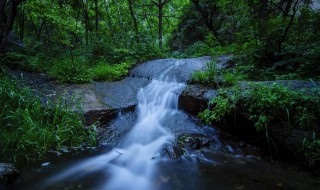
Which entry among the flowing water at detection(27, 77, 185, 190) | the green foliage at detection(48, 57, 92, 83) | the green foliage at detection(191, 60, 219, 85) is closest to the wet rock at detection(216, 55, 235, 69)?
the green foliage at detection(191, 60, 219, 85)

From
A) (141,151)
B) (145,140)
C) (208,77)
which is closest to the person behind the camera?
(141,151)

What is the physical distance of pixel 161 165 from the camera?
3900mm

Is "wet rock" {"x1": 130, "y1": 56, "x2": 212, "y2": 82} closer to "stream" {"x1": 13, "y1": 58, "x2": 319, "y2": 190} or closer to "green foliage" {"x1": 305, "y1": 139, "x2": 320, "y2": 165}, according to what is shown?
"stream" {"x1": 13, "y1": 58, "x2": 319, "y2": 190}

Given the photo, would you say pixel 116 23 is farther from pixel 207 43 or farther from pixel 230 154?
pixel 230 154

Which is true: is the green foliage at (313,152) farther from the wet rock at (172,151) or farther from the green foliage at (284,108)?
the wet rock at (172,151)

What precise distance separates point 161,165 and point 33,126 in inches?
102

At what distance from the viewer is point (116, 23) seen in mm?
13922

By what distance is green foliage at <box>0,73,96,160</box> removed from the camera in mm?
4145

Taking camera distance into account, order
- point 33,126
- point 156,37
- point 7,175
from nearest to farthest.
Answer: point 7,175 < point 33,126 < point 156,37

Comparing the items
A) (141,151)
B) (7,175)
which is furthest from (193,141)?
(7,175)

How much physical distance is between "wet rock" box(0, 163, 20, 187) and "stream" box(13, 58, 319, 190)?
13cm

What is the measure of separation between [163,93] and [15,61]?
5.55 metres

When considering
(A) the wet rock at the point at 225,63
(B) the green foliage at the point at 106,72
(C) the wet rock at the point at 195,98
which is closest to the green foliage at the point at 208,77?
(C) the wet rock at the point at 195,98

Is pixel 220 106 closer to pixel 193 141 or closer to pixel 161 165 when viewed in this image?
pixel 193 141
